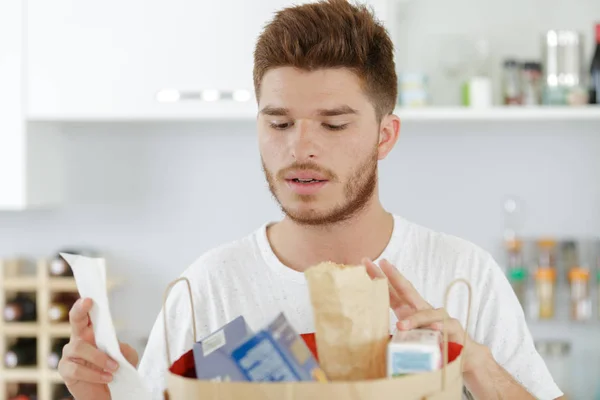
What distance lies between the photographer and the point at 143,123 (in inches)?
86.5

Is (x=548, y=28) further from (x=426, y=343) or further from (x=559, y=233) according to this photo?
(x=426, y=343)

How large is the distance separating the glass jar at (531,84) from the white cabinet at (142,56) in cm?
41

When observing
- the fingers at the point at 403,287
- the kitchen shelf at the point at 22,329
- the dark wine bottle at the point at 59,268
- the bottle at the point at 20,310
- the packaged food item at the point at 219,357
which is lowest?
the kitchen shelf at the point at 22,329

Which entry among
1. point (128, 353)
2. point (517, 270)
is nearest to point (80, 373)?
point (128, 353)

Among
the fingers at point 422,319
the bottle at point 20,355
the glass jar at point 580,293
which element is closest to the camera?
the fingers at point 422,319

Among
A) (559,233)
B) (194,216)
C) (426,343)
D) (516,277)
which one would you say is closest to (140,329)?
(194,216)

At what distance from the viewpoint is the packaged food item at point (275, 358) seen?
0.65m

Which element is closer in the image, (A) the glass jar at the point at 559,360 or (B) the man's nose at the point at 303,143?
(B) the man's nose at the point at 303,143

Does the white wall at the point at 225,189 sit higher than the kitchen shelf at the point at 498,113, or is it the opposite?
the kitchen shelf at the point at 498,113

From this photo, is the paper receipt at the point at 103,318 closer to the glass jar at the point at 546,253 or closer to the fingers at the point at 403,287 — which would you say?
the fingers at the point at 403,287

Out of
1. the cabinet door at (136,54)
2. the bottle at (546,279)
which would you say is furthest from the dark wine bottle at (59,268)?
the bottle at (546,279)

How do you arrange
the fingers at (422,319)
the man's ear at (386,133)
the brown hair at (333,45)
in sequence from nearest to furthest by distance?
the fingers at (422,319)
the brown hair at (333,45)
the man's ear at (386,133)

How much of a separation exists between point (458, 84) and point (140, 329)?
108 centimetres

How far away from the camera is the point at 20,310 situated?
2117 millimetres
